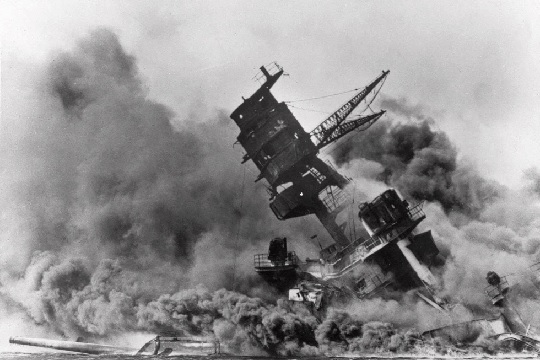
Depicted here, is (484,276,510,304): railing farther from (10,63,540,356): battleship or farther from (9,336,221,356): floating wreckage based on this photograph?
(9,336,221,356): floating wreckage

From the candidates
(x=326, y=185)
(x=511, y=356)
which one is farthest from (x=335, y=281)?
(x=511, y=356)

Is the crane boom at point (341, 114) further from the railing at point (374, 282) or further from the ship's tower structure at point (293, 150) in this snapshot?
the railing at point (374, 282)

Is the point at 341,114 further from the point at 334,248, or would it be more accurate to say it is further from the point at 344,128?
the point at 334,248

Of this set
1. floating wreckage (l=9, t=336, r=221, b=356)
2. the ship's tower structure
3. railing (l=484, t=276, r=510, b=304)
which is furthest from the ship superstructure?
floating wreckage (l=9, t=336, r=221, b=356)

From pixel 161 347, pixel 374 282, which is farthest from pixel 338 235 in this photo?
pixel 161 347

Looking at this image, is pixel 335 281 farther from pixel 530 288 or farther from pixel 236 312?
pixel 530 288

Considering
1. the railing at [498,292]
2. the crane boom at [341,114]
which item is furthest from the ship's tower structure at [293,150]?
the railing at [498,292]
